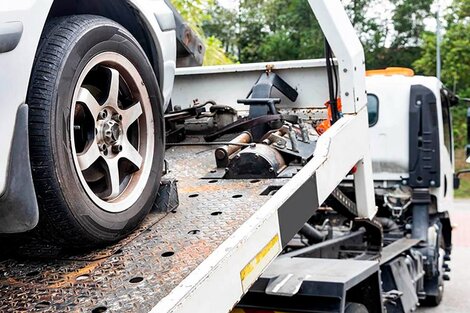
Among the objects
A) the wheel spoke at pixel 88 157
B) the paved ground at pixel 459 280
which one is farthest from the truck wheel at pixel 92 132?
the paved ground at pixel 459 280

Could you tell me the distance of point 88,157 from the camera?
2.35m

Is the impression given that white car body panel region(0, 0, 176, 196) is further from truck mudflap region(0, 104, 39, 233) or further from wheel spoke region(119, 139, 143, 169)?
wheel spoke region(119, 139, 143, 169)

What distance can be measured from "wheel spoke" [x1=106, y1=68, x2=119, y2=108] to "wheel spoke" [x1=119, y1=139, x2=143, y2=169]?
164mm

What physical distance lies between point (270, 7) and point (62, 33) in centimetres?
3190

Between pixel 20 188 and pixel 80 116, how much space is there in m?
0.53

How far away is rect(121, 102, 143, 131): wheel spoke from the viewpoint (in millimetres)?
2549

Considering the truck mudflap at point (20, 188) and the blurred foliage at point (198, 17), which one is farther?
the blurred foliage at point (198, 17)

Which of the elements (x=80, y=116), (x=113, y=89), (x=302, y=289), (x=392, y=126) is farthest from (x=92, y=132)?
(x=392, y=126)

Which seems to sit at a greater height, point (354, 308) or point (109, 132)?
point (109, 132)

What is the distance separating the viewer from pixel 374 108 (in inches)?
261

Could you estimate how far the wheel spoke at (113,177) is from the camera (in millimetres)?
2477

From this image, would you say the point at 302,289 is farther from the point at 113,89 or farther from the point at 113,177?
the point at 113,89

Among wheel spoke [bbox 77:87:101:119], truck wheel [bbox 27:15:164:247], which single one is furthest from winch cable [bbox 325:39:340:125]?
wheel spoke [bbox 77:87:101:119]

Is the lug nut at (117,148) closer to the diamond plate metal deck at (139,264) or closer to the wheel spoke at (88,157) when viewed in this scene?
the wheel spoke at (88,157)
